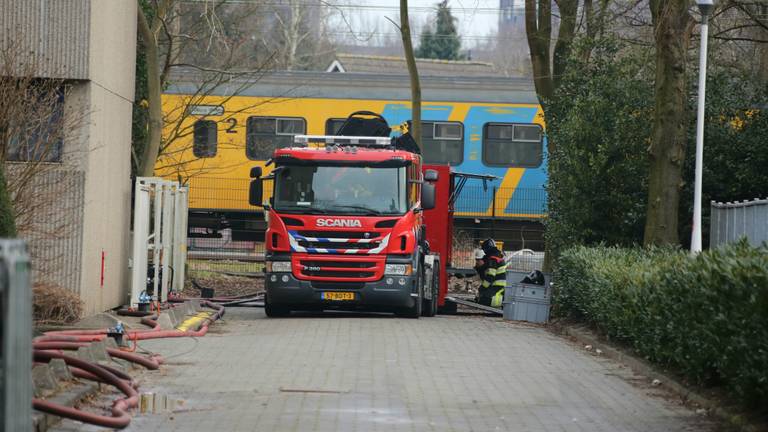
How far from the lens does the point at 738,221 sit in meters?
18.6

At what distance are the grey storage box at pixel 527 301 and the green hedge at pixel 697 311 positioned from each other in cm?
369

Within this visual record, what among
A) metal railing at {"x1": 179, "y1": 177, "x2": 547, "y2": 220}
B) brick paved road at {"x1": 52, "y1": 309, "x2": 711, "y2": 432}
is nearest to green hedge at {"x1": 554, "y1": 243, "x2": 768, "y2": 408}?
brick paved road at {"x1": 52, "y1": 309, "x2": 711, "y2": 432}

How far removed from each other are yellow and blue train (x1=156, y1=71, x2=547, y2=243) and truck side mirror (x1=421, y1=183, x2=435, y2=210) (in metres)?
11.1

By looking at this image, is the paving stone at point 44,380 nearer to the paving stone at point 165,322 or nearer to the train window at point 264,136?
the paving stone at point 165,322

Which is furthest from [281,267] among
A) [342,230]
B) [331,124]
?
[331,124]

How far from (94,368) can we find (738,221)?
38.0ft

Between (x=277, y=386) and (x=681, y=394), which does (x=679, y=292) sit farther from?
(x=277, y=386)

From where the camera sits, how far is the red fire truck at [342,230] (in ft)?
65.1

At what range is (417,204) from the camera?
2067 cm

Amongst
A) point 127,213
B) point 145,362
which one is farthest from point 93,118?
point 145,362

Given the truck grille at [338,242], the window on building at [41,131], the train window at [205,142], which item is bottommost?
the truck grille at [338,242]

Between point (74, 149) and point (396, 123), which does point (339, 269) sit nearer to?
point (74, 149)

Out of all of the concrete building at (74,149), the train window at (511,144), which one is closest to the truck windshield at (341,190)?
the concrete building at (74,149)

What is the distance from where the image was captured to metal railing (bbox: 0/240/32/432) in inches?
178
